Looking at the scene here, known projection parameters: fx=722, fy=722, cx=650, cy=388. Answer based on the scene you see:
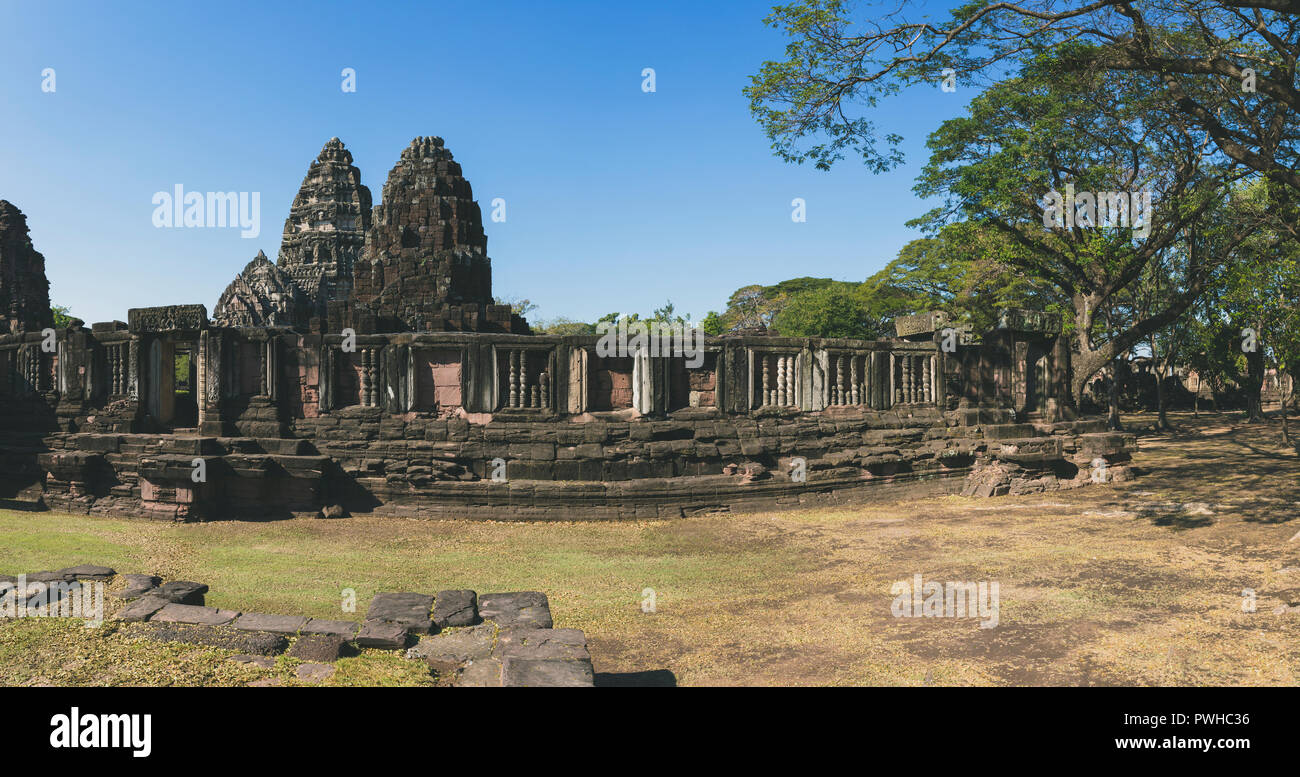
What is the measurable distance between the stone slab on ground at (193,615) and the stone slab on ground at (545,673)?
229 centimetres

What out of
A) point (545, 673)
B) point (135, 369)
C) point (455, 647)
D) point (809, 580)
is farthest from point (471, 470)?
point (545, 673)

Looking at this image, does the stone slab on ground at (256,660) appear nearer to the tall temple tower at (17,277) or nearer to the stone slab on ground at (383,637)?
the stone slab on ground at (383,637)

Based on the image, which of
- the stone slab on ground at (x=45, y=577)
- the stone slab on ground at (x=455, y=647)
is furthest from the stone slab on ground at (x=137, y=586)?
the stone slab on ground at (x=455, y=647)

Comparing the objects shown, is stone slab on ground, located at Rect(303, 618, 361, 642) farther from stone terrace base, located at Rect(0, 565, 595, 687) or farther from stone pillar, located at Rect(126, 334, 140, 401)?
stone pillar, located at Rect(126, 334, 140, 401)

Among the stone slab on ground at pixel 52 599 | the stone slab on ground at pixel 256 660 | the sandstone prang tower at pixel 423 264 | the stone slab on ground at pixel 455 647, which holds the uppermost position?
the sandstone prang tower at pixel 423 264

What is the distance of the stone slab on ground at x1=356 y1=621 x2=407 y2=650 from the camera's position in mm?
4738

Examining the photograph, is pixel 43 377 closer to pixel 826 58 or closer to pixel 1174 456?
pixel 826 58

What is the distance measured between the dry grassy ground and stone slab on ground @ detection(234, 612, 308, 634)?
445 millimetres

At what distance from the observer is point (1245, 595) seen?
6.39 meters

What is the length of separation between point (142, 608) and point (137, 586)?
797 millimetres

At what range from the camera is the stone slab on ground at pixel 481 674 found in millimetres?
4002

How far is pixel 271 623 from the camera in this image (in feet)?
16.0

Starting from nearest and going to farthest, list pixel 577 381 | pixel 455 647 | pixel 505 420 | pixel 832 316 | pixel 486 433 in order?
pixel 455 647 → pixel 486 433 → pixel 505 420 → pixel 577 381 → pixel 832 316

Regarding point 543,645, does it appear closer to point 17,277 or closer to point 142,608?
point 142,608
